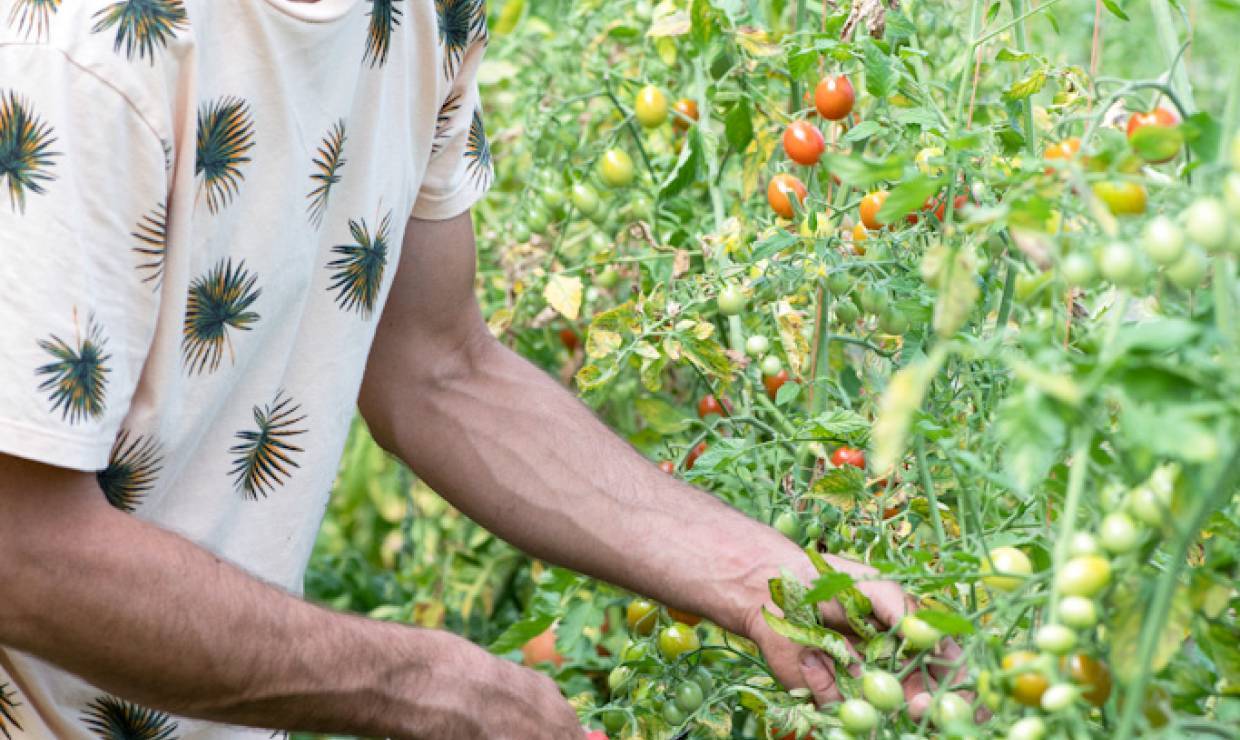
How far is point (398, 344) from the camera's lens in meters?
1.46

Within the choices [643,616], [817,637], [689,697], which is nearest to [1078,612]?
[817,637]

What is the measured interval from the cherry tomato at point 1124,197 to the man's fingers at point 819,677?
0.50 metres

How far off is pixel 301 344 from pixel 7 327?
37cm

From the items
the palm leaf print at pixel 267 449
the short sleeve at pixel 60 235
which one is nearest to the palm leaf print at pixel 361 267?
the palm leaf print at pixel 267 449

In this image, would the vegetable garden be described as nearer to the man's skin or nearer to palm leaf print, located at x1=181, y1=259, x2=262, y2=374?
the man's skin

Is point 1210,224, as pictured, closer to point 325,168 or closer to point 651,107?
point 325,168

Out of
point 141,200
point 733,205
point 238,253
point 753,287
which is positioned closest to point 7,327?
point 141,200

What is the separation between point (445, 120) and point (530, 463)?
1.14ft

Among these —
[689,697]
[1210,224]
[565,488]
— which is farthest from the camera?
[565,488]

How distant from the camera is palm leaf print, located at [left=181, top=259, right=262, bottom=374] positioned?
3.50 feet

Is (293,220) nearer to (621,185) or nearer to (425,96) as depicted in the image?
(425,96)

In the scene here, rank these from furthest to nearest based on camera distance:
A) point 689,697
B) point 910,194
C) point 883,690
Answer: point 689,697 → point 883,690 → point 910,194

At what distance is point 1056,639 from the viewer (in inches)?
23.8

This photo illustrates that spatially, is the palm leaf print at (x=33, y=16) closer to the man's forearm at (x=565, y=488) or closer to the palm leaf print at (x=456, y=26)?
the palm leaf print at (x=456, y=26)
